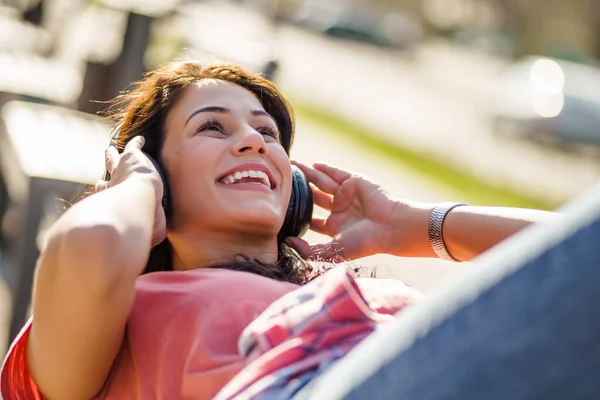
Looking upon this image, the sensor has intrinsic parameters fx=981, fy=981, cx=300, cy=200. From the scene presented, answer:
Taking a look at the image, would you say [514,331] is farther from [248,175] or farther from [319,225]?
[319,225]

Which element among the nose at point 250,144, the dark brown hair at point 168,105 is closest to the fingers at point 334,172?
the dark brown hair at point 168,105

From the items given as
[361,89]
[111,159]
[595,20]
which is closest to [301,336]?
[111,159]

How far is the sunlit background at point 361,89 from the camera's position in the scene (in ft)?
14.4

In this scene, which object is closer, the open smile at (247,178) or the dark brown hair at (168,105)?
the open smile at (247,178)

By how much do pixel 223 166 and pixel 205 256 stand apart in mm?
240

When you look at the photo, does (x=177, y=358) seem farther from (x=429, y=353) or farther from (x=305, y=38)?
(x=305, y=38)

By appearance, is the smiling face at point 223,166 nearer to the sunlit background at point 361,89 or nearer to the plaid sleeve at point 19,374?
the sunlit background at point 361,89

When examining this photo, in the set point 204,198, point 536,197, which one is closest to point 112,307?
point 204,198

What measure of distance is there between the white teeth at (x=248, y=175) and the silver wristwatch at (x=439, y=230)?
576 millimetres

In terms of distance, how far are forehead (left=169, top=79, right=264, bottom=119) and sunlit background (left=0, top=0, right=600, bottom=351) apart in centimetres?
18

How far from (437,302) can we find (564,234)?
188 mm

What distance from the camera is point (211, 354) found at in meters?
2.03

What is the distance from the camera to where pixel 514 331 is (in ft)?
4.04

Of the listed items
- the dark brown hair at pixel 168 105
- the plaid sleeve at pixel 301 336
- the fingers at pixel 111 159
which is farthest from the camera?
the dark brown hair at pixel 168 105
